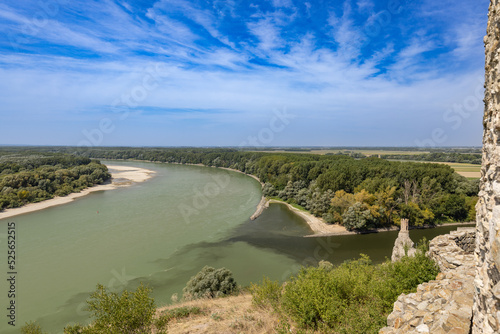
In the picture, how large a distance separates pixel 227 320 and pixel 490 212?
9.92 m

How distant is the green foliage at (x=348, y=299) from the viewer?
328 inches

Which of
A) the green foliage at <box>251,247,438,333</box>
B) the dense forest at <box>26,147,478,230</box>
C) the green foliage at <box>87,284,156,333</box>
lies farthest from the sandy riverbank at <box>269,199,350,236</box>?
the green foliage at <box>87,284,156,333</box>

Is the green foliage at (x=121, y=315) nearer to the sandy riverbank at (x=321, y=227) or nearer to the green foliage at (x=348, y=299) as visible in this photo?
the green foliage at (x=348, y=299)

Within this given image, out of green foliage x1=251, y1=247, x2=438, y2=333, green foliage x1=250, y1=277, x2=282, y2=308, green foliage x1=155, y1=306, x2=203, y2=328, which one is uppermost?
green foliage x1=251, y1=247, x2=438, y2=333

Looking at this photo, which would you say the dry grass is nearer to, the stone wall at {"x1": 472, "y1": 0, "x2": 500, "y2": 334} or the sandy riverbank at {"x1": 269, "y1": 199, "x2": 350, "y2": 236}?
the stone wall at {"x1": 472, "y1": 0, "x2": 500, "y2": 334}

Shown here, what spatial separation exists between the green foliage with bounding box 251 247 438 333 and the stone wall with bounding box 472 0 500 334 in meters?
4.80

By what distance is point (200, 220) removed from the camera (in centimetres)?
3338

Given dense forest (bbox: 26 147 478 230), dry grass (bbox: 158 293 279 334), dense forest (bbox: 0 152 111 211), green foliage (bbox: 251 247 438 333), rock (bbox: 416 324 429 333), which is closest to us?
rock (bbox: 416 324 429 333)

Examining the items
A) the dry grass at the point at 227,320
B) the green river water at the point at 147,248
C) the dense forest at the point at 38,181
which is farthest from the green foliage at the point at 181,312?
the dense forest at the point at 38,181

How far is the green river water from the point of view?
58.3ft

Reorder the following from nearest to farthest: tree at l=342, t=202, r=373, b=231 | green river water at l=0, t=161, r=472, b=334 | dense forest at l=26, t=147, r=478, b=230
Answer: green river water at l=0, t=161, r=472, b=334, tree at l=342, t=202, r=373, b=231, dense forest at l=26, t=147, r=478, b=230

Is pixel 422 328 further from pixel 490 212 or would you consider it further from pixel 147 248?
pixel 147 248

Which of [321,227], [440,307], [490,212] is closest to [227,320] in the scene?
[440,307]

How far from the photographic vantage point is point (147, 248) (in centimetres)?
2458
